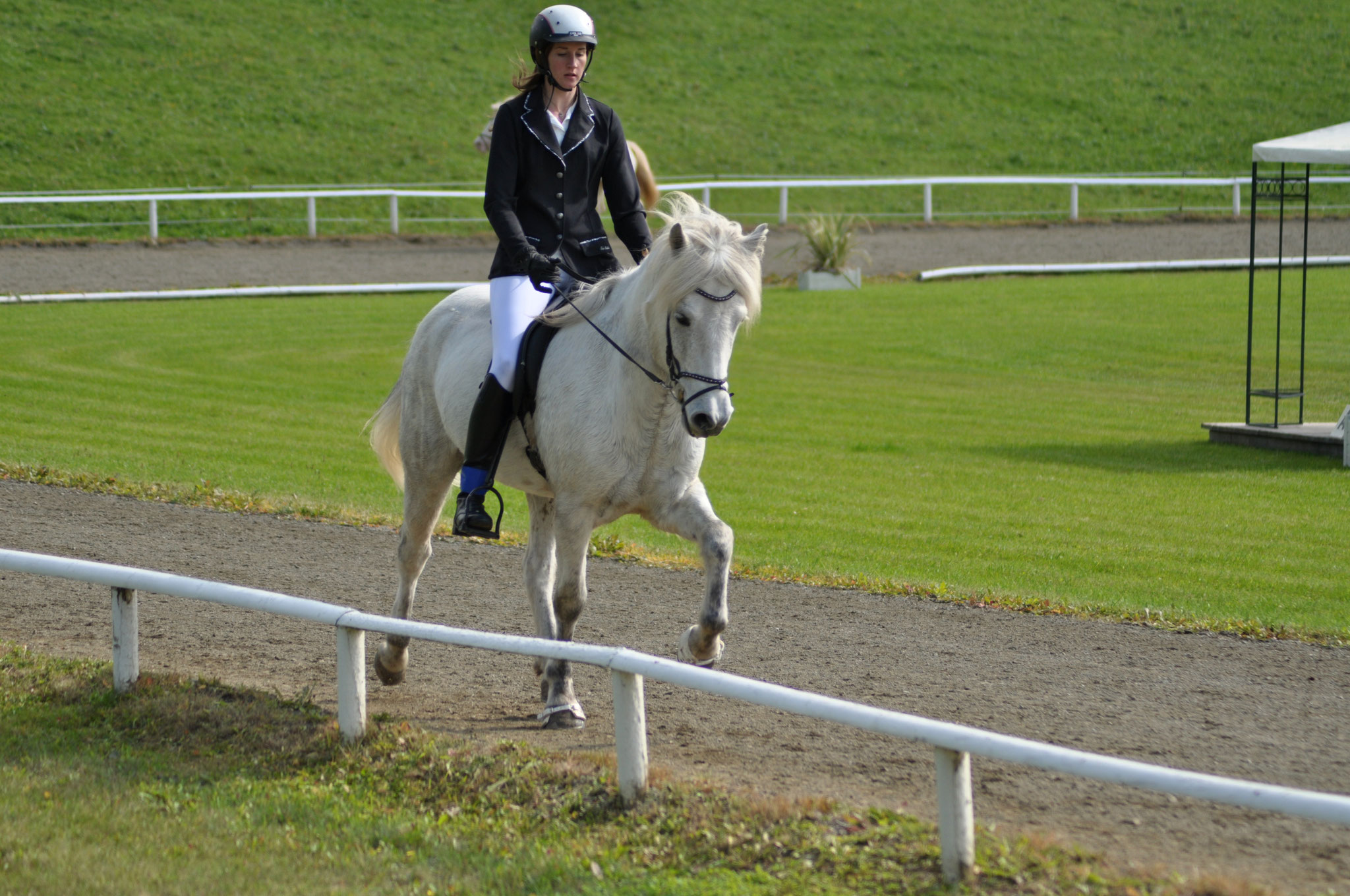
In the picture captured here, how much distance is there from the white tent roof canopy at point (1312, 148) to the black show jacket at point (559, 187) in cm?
743

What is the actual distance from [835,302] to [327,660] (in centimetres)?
1698

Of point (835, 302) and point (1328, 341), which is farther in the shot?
point (835, 302)

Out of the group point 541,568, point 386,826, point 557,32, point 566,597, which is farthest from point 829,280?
point 386,826

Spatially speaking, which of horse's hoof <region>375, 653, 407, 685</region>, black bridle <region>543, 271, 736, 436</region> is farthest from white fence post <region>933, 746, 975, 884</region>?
horse's hoof <region>375, 653, 407, 685</region>

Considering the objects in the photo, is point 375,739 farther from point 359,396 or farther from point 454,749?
point 359,396

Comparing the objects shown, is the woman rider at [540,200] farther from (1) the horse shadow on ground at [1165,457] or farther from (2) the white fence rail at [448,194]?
(2) the white fence rail at [448,194]

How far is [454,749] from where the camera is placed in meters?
5.66

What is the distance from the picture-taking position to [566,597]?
247 inches

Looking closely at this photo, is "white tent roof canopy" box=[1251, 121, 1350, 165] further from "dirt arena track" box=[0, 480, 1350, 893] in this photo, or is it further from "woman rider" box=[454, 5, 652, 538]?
"woman rider" box=[454, 5, 652, 538]

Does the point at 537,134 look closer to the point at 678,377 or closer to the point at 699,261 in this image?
the point at 699,261

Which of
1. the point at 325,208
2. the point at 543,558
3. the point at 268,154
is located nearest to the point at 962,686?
the point at 543,558

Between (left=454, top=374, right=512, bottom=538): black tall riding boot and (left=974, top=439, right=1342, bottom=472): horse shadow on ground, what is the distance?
799 cm

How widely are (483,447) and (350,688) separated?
1.29 meters

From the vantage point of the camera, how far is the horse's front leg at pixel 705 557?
5.91 m
